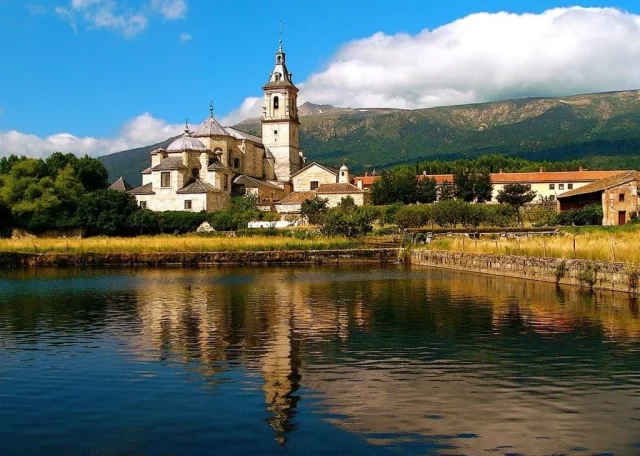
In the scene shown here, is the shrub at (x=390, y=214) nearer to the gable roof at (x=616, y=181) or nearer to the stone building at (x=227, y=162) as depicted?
the stone building at (x=227, y=162)

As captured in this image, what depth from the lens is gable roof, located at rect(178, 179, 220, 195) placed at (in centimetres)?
6606

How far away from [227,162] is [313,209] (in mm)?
15760

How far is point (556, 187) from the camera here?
266 feet

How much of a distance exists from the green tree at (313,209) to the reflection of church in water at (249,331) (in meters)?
38.2

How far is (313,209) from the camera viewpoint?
6381 centimetres

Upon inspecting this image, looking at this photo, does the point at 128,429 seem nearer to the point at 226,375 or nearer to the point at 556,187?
the point at 226,375

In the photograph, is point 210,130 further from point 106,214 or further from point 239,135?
point 106,214

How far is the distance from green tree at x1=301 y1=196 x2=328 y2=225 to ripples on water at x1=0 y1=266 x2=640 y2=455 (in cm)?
4159

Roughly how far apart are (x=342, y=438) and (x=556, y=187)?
259ft

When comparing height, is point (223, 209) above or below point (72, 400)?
above

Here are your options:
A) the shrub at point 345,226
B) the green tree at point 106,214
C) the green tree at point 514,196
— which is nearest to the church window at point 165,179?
the green tree at point 106,214

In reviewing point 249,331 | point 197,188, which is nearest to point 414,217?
point 197,188

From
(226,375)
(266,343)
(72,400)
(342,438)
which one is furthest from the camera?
(266,343)

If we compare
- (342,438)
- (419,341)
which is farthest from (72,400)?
(419,341)
